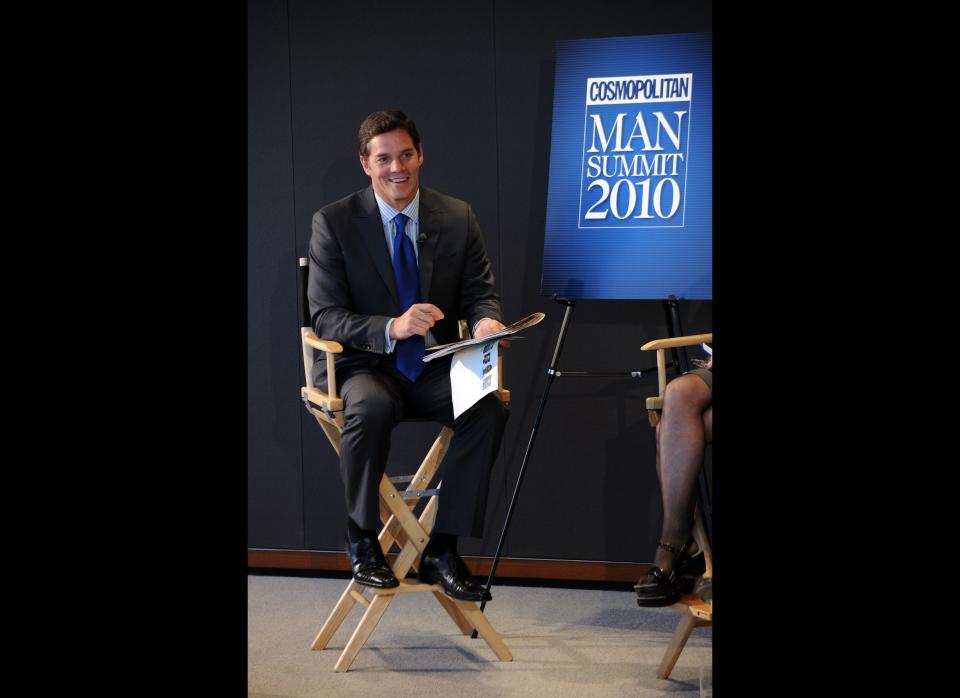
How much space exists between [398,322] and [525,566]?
1.50 meters

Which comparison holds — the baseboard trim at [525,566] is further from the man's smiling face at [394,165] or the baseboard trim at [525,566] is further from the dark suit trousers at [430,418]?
the man's smiling face at [394,165]

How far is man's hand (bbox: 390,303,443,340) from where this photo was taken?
337 cm

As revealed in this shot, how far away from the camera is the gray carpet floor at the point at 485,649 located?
3195 mm

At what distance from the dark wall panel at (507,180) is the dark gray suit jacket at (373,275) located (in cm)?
69

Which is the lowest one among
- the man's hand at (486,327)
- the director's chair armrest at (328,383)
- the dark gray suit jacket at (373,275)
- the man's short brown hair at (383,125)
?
the director's chair armrest at (328,383)

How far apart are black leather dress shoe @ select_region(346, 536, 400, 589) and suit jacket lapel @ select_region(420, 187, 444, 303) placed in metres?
Answer: 0.84

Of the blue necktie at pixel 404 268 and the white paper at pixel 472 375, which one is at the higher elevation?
the blue necktie at pixel 404 268

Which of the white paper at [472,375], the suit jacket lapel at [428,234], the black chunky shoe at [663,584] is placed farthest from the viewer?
the suit jacket lapel at [428,234]

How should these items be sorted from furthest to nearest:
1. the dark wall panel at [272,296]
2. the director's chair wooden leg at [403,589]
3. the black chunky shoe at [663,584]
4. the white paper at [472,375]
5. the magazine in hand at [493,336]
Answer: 1. the dark wall panel at [272,296]
2. the director's chair wooden leg at [403,589]
3. the white paper at [472,375]
4. the magazine in hand at [493,336]
5. the black chunky shoe at [663,584]

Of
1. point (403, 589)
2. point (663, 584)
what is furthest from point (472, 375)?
point (663, 584)

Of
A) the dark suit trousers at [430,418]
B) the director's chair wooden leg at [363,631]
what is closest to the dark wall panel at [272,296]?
the dark suit trousers at [430,418]

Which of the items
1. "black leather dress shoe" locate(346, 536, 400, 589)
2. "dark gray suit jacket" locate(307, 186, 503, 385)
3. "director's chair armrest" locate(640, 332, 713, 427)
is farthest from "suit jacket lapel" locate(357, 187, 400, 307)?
"director's chair armrest" locate(640, 332, 713, 427)

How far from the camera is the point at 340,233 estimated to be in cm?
362

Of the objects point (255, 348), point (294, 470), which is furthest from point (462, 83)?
point (294, 470)
